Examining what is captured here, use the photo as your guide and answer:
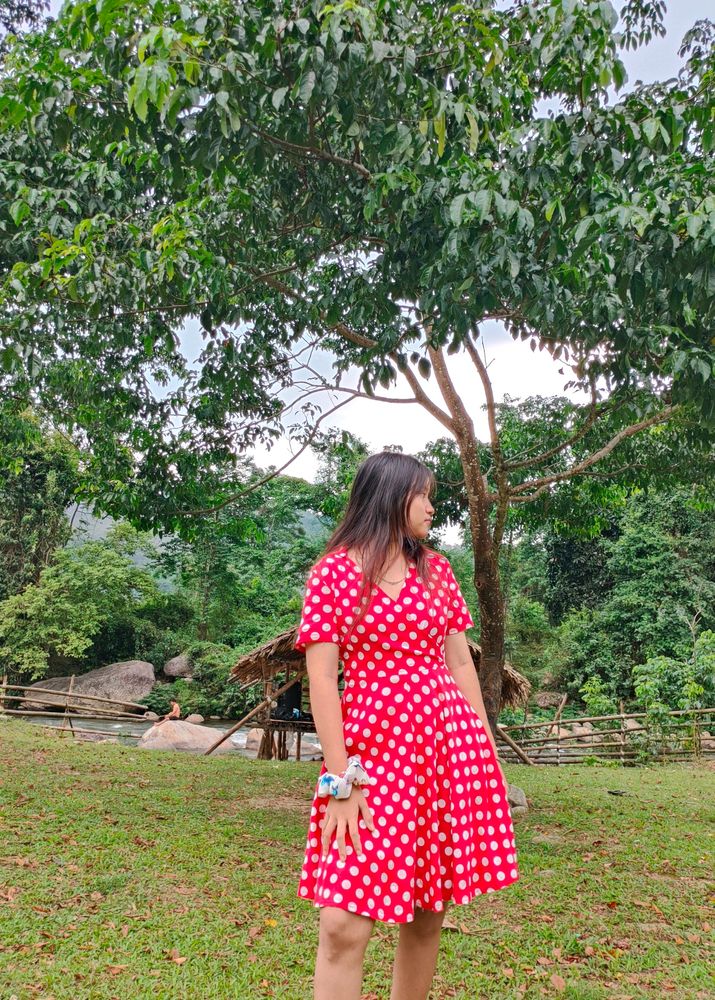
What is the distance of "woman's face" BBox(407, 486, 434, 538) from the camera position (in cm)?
224

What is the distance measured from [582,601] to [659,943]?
19.3 metres

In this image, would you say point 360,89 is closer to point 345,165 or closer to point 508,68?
point 345,165

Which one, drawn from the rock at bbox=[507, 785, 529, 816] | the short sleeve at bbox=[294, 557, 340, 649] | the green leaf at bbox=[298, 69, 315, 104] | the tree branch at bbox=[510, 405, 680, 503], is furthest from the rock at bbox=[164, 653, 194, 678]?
the short sleeve at bbox=[294, 557, 340, 649]

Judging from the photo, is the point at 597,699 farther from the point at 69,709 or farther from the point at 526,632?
the point at 69,709

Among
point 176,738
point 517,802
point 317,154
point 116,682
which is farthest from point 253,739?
point 317,154

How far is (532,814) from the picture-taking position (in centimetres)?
700

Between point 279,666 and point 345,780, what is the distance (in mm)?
10643

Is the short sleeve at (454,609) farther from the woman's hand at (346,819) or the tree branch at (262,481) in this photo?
the tree branch at (262,481)

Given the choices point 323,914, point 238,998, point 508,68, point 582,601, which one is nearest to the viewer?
point 323,914

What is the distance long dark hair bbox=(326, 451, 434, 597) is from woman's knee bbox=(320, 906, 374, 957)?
0.85 m

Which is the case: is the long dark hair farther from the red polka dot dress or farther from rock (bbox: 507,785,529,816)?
rock (bbox: 507,785,529,816)

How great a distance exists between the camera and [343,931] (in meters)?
1.85

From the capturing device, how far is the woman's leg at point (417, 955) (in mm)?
2068

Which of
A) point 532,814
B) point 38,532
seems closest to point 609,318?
point 532,814
